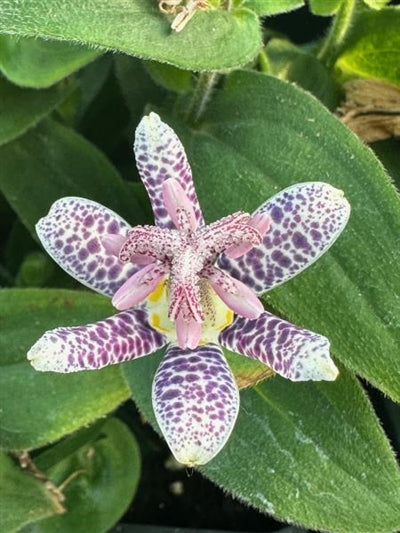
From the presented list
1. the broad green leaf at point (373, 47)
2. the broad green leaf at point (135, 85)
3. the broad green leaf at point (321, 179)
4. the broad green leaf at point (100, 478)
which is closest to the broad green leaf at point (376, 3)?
the broad green leaf at point (373, 47)

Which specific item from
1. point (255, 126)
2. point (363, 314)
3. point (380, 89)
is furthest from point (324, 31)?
point (363, 314)

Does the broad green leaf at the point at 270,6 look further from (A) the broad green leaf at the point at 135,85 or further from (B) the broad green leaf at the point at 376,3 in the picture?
(A) the broad green leaf at the point at 135,85

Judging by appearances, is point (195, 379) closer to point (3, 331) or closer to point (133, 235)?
point (133, 235)

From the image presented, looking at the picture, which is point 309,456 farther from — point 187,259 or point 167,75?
point 167,75

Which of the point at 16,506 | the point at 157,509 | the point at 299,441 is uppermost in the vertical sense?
the point at 299,441

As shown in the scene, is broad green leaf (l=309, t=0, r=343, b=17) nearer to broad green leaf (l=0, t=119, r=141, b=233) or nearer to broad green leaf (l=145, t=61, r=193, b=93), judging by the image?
broad green leaf (l=145, t=61, r=193, b=93)

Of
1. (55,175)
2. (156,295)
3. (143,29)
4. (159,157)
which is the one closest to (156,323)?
(156,295)

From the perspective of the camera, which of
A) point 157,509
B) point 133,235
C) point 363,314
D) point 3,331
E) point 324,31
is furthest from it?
point 324,31

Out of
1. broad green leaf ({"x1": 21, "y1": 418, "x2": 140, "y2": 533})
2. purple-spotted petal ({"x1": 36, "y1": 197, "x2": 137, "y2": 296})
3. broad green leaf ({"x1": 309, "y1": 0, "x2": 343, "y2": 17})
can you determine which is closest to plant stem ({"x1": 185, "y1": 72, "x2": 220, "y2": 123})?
broad green leaf ({"x1": 309, "y1": 0, "x2": 343, "y2": 17})
